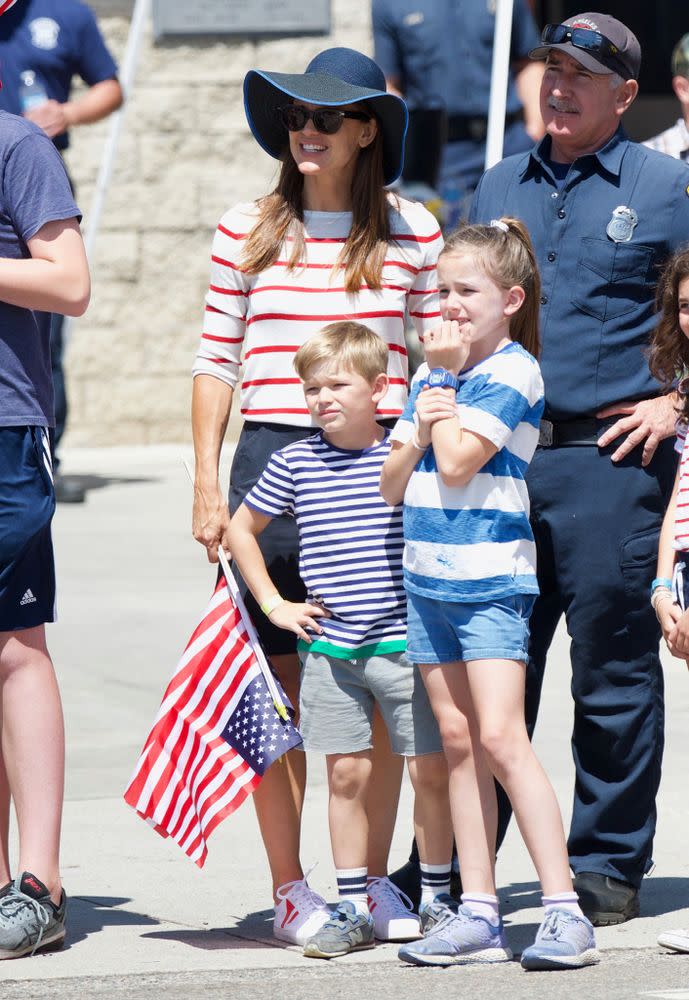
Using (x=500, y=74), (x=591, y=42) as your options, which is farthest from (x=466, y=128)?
(x=591, y=42)

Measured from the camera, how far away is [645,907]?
4746 millimetres

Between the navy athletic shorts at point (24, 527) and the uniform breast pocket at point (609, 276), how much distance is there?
1.27 meters

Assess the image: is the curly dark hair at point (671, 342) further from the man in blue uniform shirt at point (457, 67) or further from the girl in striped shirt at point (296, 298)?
the man in blue uniform shirt at point (457, 67)

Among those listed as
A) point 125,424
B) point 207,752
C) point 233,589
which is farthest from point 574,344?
point 125,424

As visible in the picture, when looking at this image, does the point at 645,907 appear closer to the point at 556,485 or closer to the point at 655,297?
the point at 556,485

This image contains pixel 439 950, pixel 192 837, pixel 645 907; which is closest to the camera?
pixel 439 950

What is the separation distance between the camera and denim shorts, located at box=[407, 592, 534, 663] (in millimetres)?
4176

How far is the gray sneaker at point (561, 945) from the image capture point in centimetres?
411

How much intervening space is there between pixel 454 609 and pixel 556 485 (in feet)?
1.88

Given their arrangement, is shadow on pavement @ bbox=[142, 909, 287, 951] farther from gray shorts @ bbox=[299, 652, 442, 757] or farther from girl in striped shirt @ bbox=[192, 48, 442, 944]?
gray shorts @ bbox=[299, 652, 442, 757]

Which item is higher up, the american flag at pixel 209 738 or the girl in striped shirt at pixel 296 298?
the girl in striped shirt at pixel 296 298

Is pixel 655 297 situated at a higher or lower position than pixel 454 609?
higher

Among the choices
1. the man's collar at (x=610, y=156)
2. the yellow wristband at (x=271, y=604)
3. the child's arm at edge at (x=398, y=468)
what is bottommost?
the yellow wristband at (x=271, y=604)

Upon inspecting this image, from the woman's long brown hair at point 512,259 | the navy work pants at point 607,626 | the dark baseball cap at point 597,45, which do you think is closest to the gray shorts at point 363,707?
the navy work pants at point 607,626
